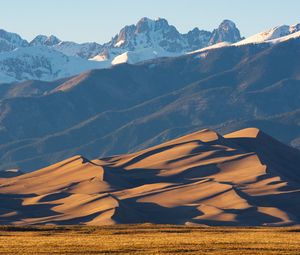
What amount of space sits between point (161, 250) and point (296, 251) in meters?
9.08

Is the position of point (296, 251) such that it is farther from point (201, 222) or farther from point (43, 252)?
point (201, 222)

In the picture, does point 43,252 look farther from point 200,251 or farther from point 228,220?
point 228,220

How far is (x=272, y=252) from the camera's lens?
7819cm

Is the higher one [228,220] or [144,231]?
[144,231]

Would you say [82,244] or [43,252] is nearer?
[43,252]

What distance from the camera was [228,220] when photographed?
653 ft

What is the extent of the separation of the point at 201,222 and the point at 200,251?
11880 centimetres

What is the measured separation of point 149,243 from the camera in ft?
278

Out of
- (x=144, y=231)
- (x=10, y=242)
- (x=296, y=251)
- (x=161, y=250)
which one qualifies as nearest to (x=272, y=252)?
(x=296, y=251)

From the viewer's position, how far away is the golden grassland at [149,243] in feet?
259

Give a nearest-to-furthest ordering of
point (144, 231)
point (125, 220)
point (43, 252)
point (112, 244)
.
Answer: point (43, 252) < point (112, 244) < point (144, 231) < point (125, 220)

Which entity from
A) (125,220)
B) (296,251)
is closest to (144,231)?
(296,251)

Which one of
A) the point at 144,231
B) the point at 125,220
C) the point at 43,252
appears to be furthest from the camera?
the point at 125,220

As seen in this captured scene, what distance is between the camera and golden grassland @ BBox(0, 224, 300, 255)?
78.9 metres
